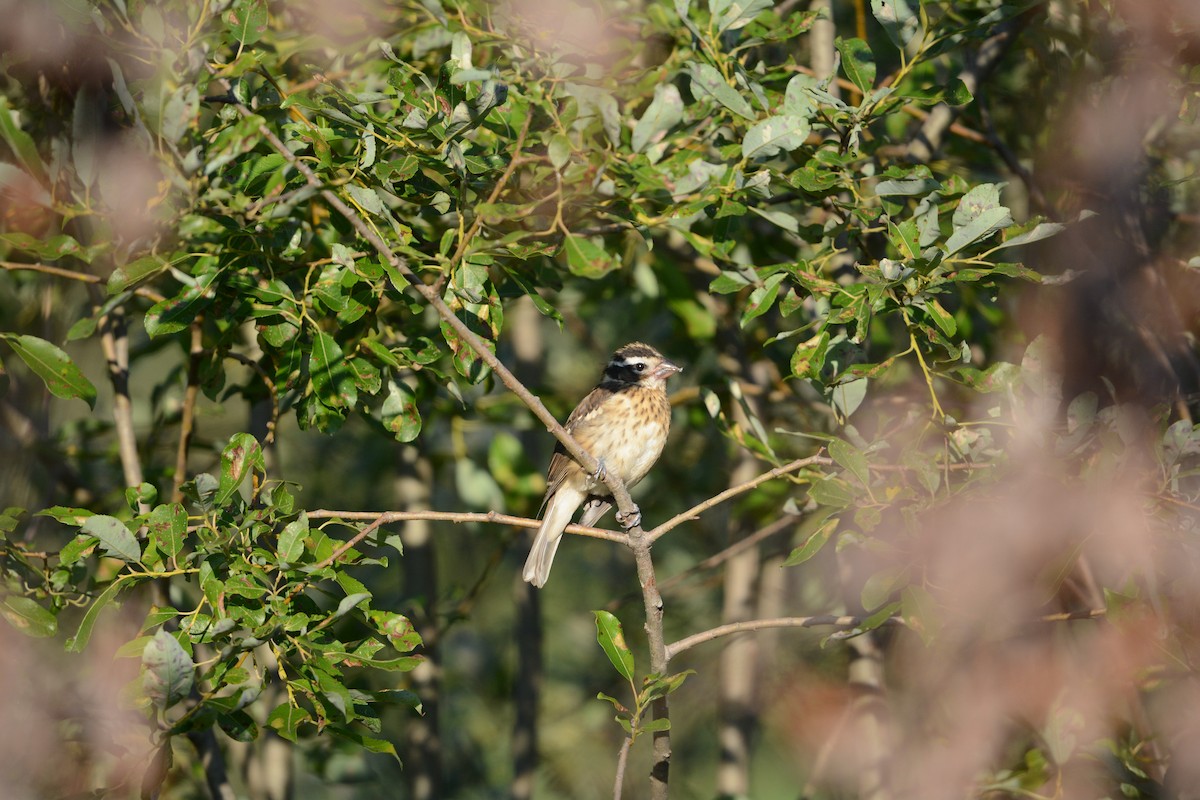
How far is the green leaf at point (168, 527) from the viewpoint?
109 inches

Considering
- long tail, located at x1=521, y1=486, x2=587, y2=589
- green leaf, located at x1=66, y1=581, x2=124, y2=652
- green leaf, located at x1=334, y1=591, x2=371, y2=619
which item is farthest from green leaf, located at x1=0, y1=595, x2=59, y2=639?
long tail, located at x1=521, y1=486, x2=587, y2=589

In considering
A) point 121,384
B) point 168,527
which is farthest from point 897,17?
point 121,384

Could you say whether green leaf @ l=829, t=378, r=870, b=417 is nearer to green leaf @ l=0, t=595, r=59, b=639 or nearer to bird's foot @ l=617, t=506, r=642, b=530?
bird's foot @ l=617, t=506, r=642, b=530

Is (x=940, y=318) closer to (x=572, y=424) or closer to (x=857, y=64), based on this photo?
(x=857, y=64)

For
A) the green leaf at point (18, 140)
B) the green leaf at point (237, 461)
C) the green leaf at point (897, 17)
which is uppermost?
the green leaf at point (18, 140)

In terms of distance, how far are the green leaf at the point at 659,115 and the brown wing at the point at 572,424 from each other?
2.04m

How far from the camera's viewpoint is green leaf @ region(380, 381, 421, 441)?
10.7 ft

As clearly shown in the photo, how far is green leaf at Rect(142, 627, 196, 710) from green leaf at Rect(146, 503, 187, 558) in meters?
0.32

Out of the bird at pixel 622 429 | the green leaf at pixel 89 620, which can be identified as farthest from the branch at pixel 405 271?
the bird at pixel 622 429

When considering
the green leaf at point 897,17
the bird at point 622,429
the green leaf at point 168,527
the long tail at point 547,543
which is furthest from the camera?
the bird at point 622,429

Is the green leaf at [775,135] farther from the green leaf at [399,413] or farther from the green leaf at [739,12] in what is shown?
the green leaf at [399,413]

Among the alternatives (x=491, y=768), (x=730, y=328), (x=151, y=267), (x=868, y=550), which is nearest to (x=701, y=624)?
(x=491, y=768)

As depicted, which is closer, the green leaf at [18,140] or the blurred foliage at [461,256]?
the blurred foliage at [461,256]

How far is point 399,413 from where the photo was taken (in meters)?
3.28
